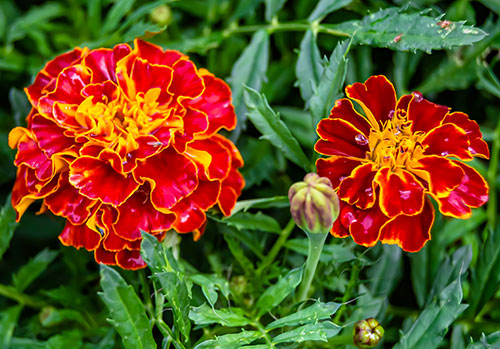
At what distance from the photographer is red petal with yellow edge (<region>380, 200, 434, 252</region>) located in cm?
65

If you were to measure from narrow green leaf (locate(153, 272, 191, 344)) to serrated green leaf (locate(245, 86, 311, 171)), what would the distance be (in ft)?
0.71

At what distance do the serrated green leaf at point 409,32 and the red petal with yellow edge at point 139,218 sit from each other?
0.34 meters

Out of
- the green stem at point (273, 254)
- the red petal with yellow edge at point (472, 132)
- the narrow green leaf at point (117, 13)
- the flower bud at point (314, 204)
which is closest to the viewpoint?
the flower bud at point (314, 204)

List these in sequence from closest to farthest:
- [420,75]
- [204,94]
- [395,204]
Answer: [395,204], [204,94], [420,75]

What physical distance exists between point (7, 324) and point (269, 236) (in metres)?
0.39

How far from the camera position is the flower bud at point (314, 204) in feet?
1.88

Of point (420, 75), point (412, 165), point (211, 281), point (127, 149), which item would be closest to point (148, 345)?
point (211, 281)

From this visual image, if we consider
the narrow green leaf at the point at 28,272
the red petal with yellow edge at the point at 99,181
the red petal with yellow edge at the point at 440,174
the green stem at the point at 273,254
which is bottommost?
the narrow green leaf at the point at 28,272

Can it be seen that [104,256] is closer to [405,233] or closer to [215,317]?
[215,317]

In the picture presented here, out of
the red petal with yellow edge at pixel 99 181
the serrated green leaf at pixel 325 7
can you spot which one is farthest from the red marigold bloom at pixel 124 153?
the serrated green leaf at pixel 325 7

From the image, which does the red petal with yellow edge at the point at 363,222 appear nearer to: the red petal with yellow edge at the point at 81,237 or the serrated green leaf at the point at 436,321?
the serrated green leaf at the point at 436,321

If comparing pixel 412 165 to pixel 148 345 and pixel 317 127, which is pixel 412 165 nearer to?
pixel 317 127

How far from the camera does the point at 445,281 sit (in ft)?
2.58

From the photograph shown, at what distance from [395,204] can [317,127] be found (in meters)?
0.12
